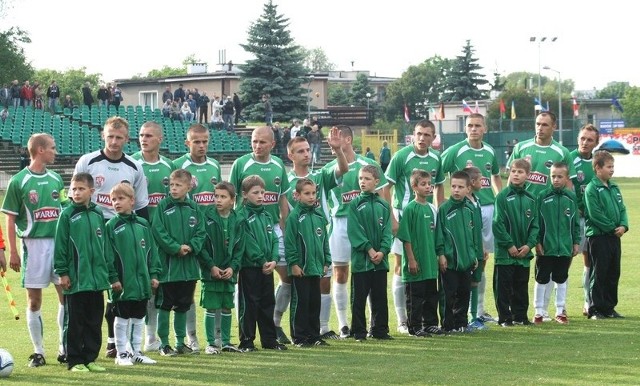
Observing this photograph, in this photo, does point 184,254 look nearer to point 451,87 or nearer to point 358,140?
point 358,140

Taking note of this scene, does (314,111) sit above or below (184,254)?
above

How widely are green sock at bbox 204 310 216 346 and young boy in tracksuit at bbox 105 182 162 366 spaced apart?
0.84 meters

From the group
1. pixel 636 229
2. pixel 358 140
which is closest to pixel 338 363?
pixel 636 229

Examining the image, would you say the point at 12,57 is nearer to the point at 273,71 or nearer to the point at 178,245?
the point at 273,71

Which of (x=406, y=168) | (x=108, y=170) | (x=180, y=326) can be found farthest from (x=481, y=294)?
(x=108, y=170)

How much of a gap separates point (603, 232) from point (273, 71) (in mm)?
56844

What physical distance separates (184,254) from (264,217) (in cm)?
93

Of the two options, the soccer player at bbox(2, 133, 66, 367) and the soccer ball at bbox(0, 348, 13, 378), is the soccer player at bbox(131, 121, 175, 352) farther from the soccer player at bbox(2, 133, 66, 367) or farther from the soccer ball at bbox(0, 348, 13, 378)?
the soccer ball at bbox(0, 348, 13, 378)

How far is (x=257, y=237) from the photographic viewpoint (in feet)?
36.2

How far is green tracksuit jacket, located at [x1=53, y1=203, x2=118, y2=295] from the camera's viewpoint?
9.79m

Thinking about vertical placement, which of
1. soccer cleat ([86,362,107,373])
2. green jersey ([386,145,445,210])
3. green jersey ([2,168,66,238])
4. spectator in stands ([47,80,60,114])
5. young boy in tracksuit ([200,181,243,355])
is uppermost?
spectator in stands ([47,80,60,114])

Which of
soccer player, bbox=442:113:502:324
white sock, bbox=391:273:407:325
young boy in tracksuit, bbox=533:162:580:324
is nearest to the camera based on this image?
white sock, bbox=391:273:407:325

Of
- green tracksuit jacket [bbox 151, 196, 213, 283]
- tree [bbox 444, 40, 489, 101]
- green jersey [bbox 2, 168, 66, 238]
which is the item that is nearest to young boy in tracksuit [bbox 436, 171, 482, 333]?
green tracksuit jacket [bbox 151, 196, 213, 283]

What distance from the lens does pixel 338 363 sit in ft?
33.1
